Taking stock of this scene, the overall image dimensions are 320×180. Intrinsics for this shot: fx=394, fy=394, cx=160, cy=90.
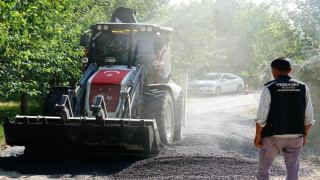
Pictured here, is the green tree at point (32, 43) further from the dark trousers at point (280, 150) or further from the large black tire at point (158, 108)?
the dark trousers at point (280, 150)

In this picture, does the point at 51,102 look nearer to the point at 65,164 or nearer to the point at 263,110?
the point at 65,164

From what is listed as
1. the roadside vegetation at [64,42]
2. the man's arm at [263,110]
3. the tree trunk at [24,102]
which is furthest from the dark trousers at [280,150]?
the tree trunk at [24,102]

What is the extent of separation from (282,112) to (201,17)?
76.8 feet

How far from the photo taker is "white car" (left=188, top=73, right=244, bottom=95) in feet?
78.7

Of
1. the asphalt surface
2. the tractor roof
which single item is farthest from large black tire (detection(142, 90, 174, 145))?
Result: the tractor roof

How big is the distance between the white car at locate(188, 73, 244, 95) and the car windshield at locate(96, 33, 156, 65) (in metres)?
15.2

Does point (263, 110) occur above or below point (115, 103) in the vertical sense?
above

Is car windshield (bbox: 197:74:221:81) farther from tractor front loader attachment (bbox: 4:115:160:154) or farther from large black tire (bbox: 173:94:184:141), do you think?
tractor front loader attachment (bbox: 4:115:160:154)

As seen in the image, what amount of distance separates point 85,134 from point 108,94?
116cm

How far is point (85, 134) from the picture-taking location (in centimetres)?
696

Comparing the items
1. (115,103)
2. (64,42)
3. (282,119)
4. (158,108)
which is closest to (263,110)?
(282,119)

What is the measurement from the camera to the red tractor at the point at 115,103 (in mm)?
6926

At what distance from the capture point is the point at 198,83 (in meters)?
24.2

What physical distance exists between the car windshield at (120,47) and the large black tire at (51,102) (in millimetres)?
1235
